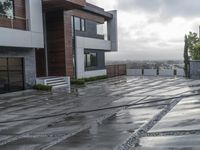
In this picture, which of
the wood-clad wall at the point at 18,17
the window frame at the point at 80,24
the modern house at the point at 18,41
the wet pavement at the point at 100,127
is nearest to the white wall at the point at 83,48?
the window frame at the point at 80,24

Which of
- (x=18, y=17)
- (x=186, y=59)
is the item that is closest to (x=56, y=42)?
(x=18, y=17)

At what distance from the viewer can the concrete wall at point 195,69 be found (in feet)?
119

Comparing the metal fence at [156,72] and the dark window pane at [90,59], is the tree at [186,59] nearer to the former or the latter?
the metal fence at [156,72]

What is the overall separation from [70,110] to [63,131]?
4733mm

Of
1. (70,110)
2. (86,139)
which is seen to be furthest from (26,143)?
(70,110)

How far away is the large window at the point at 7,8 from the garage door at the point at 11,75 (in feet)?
9.81

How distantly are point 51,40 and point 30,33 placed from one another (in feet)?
21.9

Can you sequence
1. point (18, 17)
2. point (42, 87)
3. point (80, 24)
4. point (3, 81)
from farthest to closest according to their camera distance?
point (80, 24), point (42, 87), point (18, 17), point (3, 81)

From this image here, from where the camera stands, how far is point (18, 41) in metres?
23.0

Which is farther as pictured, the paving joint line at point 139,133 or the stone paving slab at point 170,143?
the paving joint line at point 139,133

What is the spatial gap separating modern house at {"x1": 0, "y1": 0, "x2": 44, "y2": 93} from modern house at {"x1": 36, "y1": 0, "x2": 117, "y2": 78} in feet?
6.81

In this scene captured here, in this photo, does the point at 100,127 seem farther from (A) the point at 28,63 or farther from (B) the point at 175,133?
(A) the point at 28,63

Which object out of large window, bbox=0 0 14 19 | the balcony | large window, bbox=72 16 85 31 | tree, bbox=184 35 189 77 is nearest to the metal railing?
large window, bbox=0 0 14 19

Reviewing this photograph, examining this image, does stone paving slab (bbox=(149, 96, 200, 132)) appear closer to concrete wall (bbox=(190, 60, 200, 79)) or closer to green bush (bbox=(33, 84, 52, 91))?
green bush (bbox=(33, 84, 52, 91))
